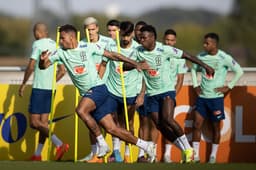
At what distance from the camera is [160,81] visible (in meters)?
19.0

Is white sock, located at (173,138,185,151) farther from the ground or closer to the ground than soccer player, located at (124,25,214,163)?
closer to the ground

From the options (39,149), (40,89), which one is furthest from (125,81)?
(39,149)

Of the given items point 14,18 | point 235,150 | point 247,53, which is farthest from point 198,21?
point 235,150

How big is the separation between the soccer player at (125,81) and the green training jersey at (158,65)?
20 cm

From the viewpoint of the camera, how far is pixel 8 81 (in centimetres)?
2005

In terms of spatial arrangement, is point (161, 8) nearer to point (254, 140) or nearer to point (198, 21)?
point (198, 21)

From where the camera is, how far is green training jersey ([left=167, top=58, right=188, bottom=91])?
62.8ft

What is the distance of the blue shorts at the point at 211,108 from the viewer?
19.8m

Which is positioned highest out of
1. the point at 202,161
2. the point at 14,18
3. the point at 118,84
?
the point at 14,18

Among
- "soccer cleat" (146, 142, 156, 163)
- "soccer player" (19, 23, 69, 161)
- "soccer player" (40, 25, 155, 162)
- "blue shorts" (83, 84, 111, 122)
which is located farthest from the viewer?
"soccer player" (19, 23, 69, 161)

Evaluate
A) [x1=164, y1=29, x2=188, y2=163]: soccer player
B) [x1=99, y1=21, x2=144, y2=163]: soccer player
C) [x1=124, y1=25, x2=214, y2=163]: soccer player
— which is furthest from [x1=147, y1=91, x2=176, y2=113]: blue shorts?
[x1=164, y1=29, x2=188, y2=163]: soccer player

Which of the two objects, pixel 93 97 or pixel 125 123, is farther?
pixel 125 123

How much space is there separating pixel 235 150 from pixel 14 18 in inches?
2891

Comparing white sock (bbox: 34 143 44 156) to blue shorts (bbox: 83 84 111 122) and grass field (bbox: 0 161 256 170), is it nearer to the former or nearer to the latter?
grass field (bbox: 0 161 256 170)
